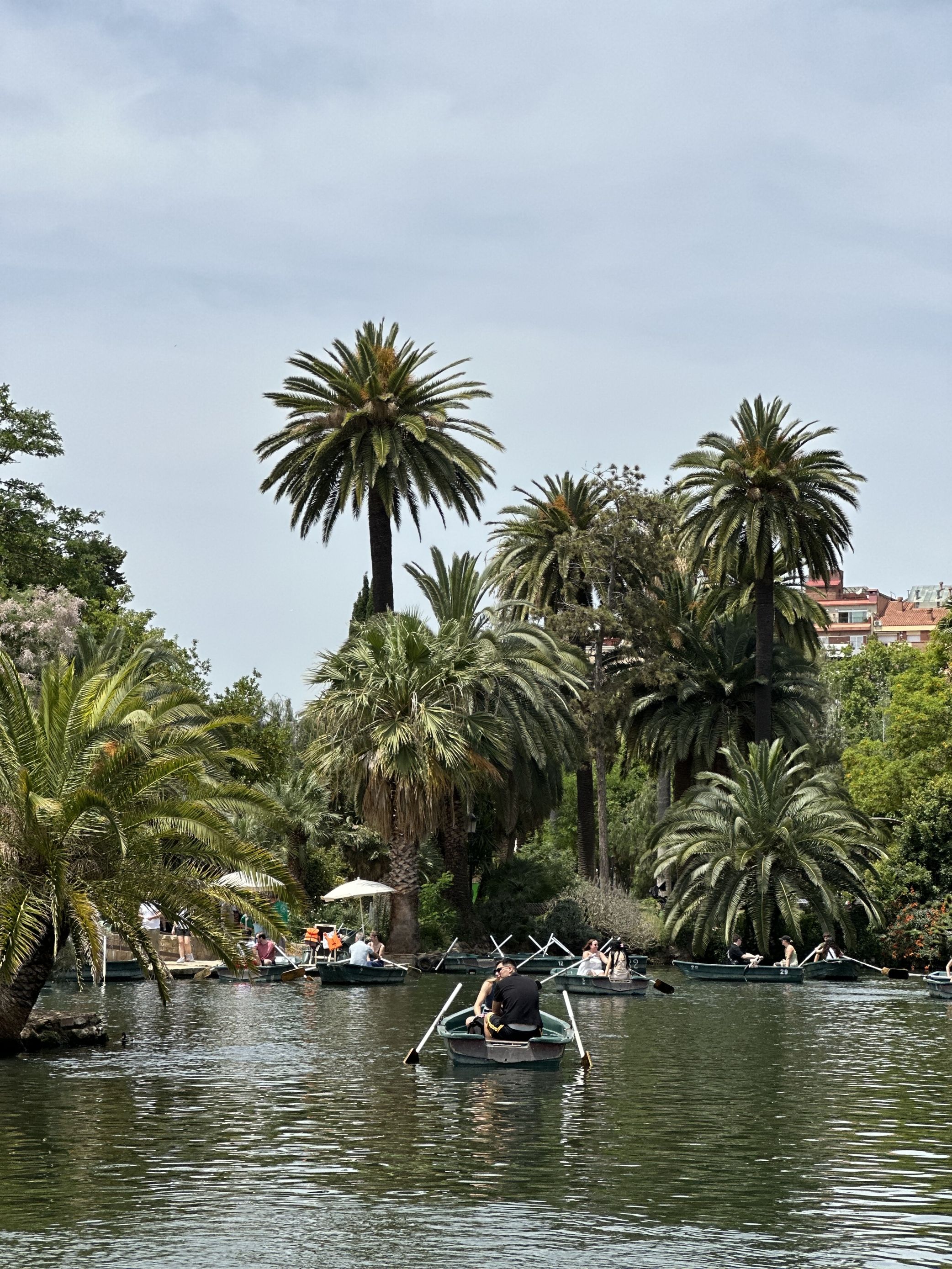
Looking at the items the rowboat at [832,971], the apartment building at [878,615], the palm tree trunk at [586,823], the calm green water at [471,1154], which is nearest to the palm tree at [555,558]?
the palm tree trunk at [586,823]

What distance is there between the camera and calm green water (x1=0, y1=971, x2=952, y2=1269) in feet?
44.5

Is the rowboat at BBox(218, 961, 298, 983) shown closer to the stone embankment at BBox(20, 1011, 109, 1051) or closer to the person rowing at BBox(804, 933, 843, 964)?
the person rowing at BBox(804, 933, 843, 964)

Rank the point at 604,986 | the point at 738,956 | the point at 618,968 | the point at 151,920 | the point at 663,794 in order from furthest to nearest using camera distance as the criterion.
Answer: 1. the point at 663,794
2. the point at 151,920
3. the point at 738,956
4. the point at 618,968
5. the point at 604,986

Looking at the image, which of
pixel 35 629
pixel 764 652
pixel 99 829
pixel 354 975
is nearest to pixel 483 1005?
pixel 99 829

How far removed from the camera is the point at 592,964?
45.7 metres

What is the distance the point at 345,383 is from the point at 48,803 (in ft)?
127

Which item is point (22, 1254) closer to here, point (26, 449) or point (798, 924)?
point (798, 924)

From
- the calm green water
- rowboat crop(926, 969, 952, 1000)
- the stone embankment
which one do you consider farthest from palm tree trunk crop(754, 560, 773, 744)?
the stone embankment

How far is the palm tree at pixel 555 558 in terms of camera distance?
68812 millimetres

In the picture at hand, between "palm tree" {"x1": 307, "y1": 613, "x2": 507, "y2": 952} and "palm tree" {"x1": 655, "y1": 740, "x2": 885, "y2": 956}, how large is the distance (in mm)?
7634

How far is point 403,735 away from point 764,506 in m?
18.4

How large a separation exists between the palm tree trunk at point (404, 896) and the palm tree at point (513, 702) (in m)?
2.79

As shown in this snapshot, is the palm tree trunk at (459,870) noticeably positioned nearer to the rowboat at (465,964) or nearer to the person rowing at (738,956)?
the rowboat at (465,964)

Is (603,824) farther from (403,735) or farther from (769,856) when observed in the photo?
(403,735)
